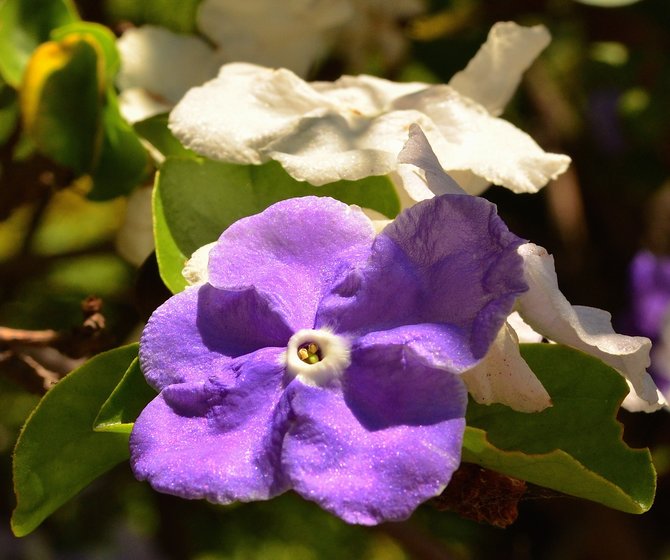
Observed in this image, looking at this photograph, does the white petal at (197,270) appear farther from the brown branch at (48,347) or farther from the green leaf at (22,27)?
the green leaf at (22,27)

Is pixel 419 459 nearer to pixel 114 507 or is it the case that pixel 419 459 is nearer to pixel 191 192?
pixel 191 192

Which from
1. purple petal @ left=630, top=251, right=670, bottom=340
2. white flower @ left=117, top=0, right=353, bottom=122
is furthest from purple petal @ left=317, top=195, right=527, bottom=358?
purple petal @ left=630, top=251, right=670, bottom=340

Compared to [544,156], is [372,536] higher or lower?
lower

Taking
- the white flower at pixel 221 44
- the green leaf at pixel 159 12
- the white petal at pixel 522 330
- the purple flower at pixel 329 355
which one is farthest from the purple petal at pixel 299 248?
the green leaf at pixel 159 12

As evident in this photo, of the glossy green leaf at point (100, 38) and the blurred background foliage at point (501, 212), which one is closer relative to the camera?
the glossy green leaf at point (100, 38)

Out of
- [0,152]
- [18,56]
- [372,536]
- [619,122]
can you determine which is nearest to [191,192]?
[18,56]

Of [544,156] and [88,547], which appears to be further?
[88,547]
